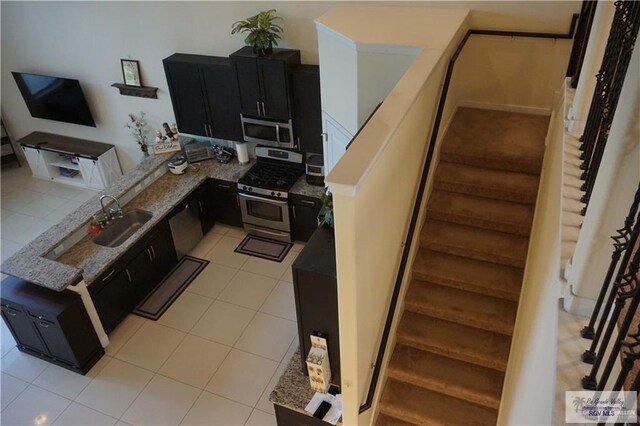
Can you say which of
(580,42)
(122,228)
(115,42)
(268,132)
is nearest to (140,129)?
(115,42)

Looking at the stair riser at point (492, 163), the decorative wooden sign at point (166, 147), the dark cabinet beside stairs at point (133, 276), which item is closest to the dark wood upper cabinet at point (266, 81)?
the decorative wooden sign at point (166, 147)

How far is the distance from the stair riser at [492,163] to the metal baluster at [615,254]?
264cm

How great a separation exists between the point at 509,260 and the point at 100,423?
4.07 metres

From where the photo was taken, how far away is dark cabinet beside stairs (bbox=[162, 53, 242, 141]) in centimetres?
604

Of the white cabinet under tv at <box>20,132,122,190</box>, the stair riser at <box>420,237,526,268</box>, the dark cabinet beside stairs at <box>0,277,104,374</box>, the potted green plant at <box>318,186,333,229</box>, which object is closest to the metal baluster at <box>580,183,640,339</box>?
the potted green plant at <box>318,186,333,229</box>

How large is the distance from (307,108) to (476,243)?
2.80 meters

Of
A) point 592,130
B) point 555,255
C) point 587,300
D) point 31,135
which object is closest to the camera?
point 587,300

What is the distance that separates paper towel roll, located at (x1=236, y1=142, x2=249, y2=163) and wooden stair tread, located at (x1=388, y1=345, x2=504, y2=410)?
387cm

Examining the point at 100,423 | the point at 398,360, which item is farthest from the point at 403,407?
the point at 100,423

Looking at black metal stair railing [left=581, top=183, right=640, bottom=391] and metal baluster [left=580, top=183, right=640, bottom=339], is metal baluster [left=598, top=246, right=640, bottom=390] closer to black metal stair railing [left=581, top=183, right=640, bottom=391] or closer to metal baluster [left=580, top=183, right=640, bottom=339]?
black metal stair railing [left=581, top=183, right=640, bottom=391]

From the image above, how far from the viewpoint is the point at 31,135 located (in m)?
8.30

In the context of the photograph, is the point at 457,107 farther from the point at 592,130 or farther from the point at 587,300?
the point at 587,300

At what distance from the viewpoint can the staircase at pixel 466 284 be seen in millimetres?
3605

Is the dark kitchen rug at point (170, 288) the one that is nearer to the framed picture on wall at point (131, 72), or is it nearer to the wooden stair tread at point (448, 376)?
the framed picture on wall at point (131, 72)
